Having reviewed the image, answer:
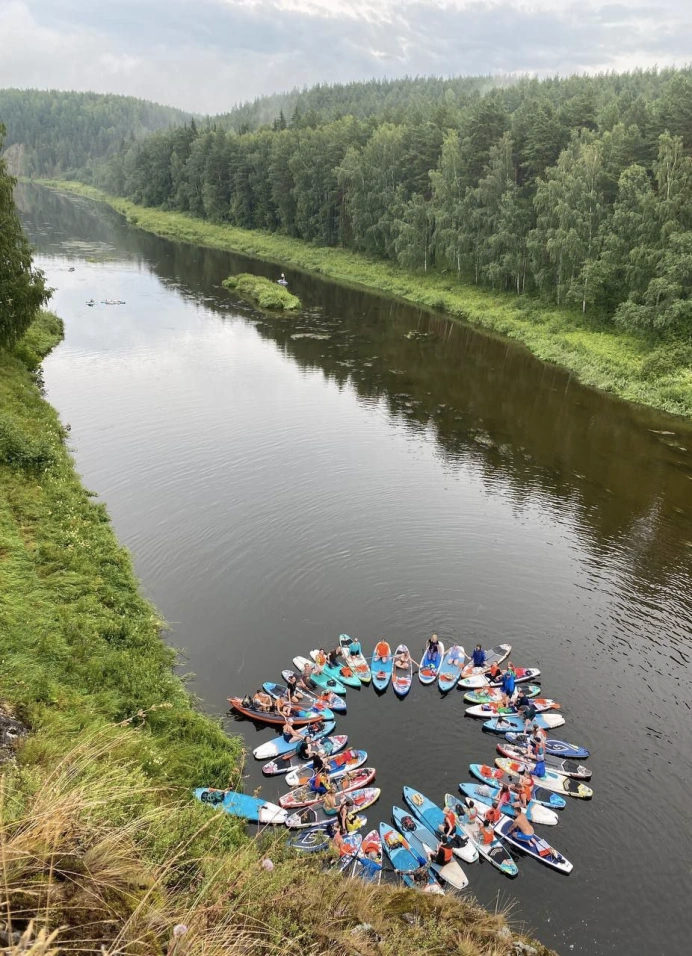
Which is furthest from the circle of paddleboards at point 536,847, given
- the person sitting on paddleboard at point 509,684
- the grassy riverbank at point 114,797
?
the person sitting on paddleboard at point 509,684

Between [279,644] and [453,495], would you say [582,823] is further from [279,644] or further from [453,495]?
[453,495]

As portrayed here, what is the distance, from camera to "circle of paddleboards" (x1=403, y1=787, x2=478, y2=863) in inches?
646

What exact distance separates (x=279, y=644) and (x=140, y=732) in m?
7.17

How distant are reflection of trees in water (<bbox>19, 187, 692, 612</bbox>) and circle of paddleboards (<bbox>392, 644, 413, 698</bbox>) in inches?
484

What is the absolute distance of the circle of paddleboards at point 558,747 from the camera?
63.9 feet

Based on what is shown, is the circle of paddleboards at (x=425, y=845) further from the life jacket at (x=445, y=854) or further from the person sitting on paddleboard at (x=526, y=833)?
the person sitting on paddleboard at (x=526, y=833)

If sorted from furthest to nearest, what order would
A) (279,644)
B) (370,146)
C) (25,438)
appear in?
(370,146), (25,438), (279,644)

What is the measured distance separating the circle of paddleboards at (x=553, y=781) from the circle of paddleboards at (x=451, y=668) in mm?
3130

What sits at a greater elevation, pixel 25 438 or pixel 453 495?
pixel 25 438

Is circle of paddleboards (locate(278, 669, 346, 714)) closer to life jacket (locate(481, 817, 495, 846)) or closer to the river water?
the river water

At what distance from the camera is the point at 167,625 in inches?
910

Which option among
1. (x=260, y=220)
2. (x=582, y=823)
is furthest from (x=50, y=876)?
(x=260, y=220)

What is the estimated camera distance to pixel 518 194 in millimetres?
70000

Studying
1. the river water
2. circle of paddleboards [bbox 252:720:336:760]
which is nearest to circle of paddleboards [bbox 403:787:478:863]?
the river water
